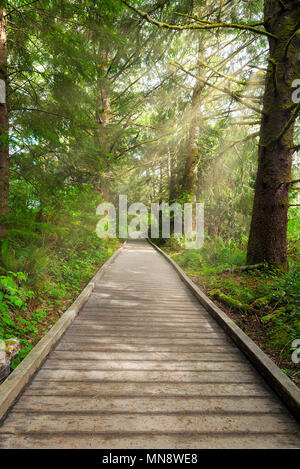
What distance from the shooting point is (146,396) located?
221 cm

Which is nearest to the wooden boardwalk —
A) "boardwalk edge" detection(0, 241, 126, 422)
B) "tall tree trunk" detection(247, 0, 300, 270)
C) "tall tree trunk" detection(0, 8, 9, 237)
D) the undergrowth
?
"boardwalk edge" detection(0, 241, 126, 422)

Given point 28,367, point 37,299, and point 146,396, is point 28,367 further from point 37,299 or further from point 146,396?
point 37,299

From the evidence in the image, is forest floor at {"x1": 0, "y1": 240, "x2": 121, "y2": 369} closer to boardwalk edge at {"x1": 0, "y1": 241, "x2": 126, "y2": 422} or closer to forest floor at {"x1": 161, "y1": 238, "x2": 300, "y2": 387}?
boardwalk edge at {"x1": 0, "y1": 241, "x2": 126, "y2": 422}

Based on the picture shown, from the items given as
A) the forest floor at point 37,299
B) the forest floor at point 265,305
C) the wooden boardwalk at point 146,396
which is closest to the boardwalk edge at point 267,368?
the wooden boardwalk at point 146,396

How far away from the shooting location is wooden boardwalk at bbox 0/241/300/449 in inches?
70.6

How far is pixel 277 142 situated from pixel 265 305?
156 inches

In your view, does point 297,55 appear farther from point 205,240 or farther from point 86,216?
point 205,240

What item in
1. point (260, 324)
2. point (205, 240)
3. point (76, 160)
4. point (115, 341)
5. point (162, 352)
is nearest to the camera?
point (162, 352)

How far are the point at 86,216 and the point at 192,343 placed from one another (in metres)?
5.86

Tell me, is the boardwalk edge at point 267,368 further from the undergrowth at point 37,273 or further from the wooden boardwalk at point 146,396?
the undergrowth at point 37,273

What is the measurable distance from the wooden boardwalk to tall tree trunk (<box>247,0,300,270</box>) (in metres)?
3.10
